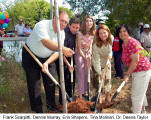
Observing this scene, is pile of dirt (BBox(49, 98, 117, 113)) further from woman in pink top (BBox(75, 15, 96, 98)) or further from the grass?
woman in pink top (BBox(75, 15, 96, 98))

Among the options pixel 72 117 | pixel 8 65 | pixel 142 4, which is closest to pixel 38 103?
pixel 72 117

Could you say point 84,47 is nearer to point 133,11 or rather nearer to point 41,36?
point 41,36

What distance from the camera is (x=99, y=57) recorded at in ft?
10.5

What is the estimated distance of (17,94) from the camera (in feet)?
12.6

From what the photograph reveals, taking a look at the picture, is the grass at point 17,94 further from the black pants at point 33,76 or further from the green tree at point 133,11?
the green tree at point 133,11

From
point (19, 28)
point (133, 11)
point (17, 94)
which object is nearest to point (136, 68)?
point (17, 94)

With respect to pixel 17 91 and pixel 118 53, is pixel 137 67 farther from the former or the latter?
pixel 118 53

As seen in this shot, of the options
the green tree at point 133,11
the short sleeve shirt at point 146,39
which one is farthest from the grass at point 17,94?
the green tree at point 133,11

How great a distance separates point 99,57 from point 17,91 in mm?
1765

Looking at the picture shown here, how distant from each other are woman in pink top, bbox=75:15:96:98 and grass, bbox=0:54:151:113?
2.22 feet

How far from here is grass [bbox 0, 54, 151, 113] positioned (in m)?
3.38

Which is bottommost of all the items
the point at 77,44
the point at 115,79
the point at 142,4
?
the point at 115,79

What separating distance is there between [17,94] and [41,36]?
1.89m

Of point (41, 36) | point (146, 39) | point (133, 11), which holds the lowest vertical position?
point (146, 39)
